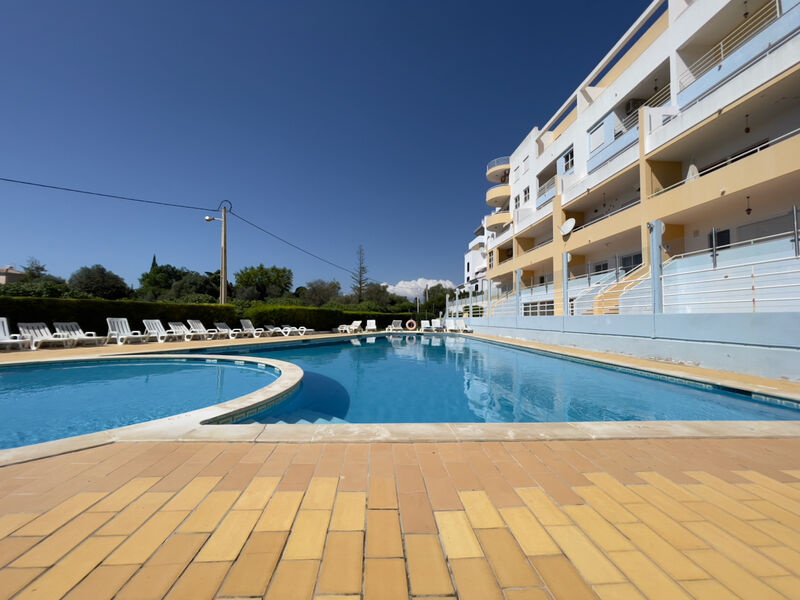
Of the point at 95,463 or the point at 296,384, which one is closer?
the point at 95,463

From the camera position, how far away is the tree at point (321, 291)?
146 feet

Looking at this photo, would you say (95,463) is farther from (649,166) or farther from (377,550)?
(649,166)

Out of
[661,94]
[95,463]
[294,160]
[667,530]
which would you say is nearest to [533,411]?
[667,530]

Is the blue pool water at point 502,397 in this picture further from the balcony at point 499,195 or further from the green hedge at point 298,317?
the balcony at point 499,195

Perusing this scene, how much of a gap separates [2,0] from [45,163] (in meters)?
9.51

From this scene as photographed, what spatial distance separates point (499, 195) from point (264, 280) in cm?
3340

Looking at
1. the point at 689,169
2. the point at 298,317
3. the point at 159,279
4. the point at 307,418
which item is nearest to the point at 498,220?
the point at 689,169

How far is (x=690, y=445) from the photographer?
242cm

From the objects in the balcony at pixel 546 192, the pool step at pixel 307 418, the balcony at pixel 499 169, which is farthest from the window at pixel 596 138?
the pool step at pixel 307 418

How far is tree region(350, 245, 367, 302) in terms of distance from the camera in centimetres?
4516

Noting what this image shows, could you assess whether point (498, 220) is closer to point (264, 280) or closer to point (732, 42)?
point (732, 42)

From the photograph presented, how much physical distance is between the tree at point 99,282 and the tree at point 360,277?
85.9 ft

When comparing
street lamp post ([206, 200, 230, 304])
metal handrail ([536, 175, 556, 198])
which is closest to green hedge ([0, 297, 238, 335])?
street lamp post ([206, 200, 230, 304])

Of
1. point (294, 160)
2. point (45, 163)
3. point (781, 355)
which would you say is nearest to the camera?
point (781, 355)
